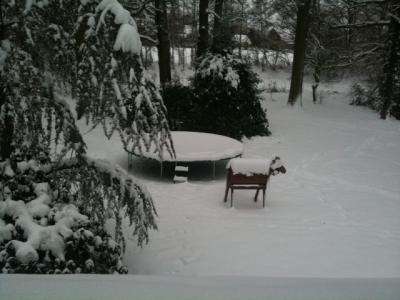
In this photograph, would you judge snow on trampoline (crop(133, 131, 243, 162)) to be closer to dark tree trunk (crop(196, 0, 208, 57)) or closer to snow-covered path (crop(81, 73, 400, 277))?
snow-covered path (crop(81, 73, 400, 277))

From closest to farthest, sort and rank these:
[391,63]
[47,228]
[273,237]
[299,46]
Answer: [47,228] → [273,237] → [391,63] → [299,46]

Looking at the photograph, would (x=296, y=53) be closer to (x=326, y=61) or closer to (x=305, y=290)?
(x=326, y=61)

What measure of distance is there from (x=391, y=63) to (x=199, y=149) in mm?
8921

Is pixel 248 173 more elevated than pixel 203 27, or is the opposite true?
pixel 203 27

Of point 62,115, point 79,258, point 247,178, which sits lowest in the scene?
point 247,178

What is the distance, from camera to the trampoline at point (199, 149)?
812cm

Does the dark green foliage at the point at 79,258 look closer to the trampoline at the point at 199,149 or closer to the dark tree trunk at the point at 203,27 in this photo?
the trampoline at the point at 199,149

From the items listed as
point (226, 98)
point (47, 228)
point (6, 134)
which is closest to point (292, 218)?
point (47, 228)

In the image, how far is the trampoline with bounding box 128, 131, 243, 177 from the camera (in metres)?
8.12

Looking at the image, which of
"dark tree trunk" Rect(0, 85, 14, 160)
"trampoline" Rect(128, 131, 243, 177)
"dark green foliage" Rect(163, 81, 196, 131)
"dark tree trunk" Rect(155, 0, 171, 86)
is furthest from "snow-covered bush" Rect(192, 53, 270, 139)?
"dark tree trunk" Rect(0, 85, 14, 160)

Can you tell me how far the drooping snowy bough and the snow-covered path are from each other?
1.32m

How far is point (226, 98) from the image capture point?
38.0 ft

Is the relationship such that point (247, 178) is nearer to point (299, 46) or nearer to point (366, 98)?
point (299, 46)

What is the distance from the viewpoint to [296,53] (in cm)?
1474
